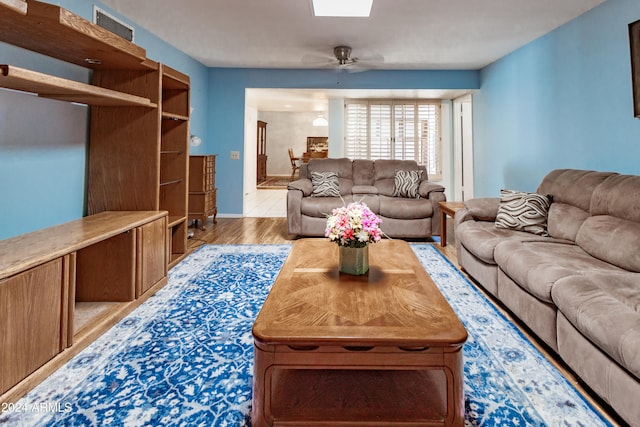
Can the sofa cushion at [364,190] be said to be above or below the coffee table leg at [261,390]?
above

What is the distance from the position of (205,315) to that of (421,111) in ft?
20.4

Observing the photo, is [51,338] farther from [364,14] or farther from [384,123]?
[384,123]

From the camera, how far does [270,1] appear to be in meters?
3.16

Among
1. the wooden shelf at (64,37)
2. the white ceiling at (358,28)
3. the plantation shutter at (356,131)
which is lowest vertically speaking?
the wooden shelf at (64,37)

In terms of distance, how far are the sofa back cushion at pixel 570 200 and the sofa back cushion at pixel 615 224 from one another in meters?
0.08

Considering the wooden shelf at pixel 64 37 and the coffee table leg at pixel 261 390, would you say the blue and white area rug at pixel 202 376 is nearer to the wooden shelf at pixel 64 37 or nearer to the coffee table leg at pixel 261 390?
the coffee table leg at pixel 261 390

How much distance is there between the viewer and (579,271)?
1821 millimetres

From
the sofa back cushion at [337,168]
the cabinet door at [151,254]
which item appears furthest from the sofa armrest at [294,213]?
the cabinet door at [151,254]

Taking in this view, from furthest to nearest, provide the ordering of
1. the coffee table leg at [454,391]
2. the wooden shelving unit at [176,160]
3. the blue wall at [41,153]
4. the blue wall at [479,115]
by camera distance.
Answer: the wooden shelving unit at [176,160], the blue wall at [479,115], the blue wall at [41,153], the coffee table leg at [454,391]

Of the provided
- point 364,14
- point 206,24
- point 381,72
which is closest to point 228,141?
point 206,24

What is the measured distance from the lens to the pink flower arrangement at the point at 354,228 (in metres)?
1.76

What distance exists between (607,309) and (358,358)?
3.49ft

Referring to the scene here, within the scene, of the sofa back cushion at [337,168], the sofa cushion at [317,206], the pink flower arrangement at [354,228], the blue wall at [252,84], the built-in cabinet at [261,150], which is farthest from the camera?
the built-in cabinet at [261,150]

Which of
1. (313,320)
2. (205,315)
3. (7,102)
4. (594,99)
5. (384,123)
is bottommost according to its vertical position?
(205,315)
